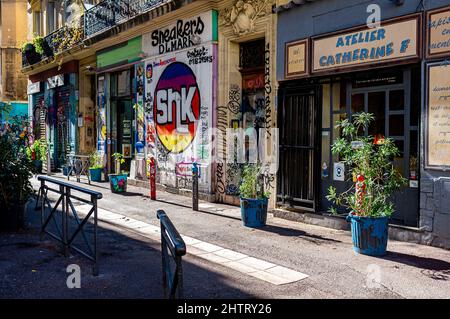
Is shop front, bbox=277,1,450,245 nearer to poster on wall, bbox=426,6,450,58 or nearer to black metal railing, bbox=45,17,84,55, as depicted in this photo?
poster on wall, bbox=426,6,450,58

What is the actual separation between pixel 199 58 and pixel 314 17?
4.02 metres

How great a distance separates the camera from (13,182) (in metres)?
7.83

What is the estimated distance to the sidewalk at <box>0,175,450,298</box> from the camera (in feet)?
16.0

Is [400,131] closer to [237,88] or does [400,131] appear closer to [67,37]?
[237,88]

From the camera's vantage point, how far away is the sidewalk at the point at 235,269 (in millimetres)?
4863

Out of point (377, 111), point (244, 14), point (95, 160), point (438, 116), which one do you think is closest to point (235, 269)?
point (438, 116)

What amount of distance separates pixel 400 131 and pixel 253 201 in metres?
2.81

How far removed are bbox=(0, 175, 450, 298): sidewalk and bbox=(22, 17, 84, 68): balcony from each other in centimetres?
1222

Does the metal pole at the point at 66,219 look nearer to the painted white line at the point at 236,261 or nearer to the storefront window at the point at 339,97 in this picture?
the painted white line at the point at 236,261

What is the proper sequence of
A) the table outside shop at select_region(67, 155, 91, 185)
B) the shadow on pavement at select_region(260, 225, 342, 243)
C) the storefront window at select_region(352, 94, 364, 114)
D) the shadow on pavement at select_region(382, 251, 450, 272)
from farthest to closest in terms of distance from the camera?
the table outside shop at select_region(67, 155, 91, 185)
the storefront window at select_region(352, 94, 364, 114)
the shadow on pavement at select_region(260, 225, 342, 243)
the shadow on pavement at select_region(382, 251, 450, 272)

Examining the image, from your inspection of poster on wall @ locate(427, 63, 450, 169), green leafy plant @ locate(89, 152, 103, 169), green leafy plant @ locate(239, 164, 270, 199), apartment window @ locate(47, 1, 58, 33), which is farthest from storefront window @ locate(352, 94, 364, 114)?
apartment window @ locate(47, 1, 58, 33)

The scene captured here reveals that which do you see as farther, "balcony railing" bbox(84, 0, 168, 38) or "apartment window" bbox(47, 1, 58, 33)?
"apartment window" bbox(47, 1, 58, 33)

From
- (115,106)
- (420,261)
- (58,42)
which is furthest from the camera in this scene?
(58,42)
